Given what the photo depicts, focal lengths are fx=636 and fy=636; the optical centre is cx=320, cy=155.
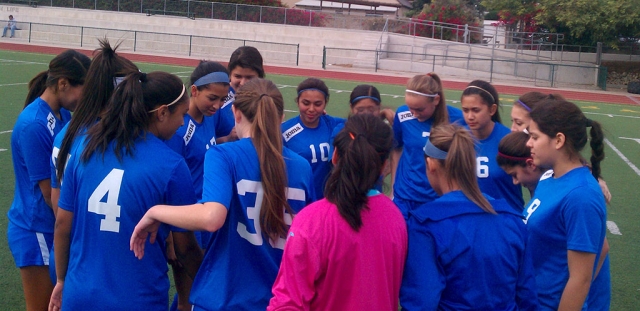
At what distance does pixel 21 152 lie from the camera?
3500 millimetres

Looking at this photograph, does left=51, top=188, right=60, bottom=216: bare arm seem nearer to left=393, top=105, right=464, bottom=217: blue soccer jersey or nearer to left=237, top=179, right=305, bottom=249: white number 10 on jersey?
left=237, top=179, right=305, bottom=249: white number 10 on jersey

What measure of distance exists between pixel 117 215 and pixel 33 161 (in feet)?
3.24

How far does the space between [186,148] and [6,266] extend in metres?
2.76

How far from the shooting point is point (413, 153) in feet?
16.6

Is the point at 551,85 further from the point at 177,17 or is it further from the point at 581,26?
the point at 177,17

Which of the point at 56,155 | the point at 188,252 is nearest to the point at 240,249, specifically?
the point at 188,252

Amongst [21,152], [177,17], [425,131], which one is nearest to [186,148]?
[21,152]

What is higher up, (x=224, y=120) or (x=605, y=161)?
(x=224, y=120)

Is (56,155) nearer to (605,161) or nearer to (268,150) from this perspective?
(268,150)

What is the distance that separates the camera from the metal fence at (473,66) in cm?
3110

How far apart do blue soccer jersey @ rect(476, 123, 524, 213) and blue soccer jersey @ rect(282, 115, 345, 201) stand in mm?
1099

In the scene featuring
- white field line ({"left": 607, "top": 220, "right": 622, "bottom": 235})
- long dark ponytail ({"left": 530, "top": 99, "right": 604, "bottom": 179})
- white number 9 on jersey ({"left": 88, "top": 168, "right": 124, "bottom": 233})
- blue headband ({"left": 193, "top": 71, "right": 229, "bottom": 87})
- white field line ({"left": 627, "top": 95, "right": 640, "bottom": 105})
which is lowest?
white field line ({"left": 607, "top": 220, "right": 622, "bottom": 235})

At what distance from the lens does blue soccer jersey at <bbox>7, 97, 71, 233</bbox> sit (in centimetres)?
343

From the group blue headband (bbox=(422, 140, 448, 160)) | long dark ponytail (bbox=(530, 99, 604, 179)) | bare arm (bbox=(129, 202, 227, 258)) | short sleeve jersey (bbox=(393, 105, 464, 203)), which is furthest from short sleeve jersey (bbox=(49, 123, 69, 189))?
short sleeve jersey (bbox=(393, 105, 464, 203))
